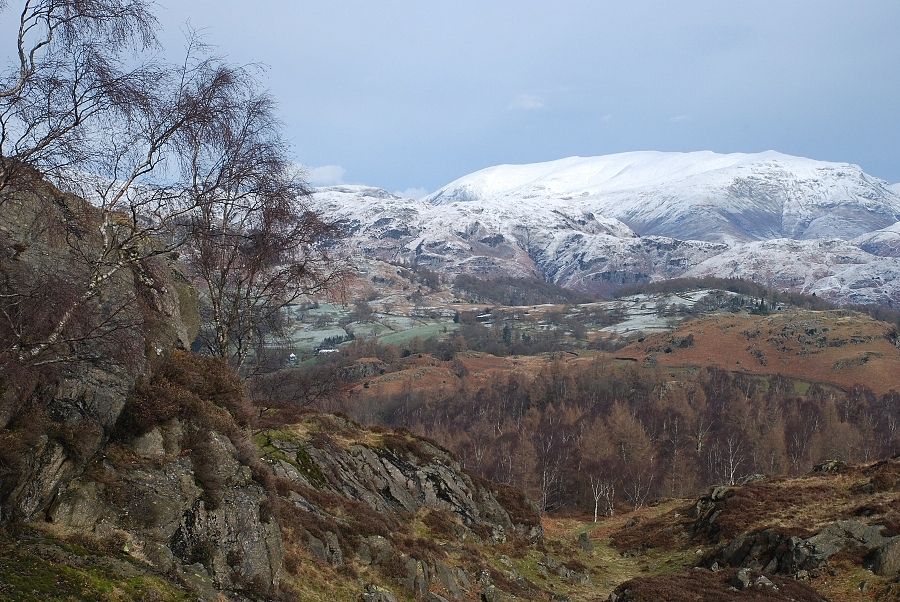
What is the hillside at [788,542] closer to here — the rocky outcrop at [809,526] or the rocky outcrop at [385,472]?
the rocky outcrop at [809,526]

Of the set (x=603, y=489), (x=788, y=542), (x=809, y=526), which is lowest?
(x=603, y=489)

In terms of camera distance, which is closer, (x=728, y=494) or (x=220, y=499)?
(x=220, y=499)

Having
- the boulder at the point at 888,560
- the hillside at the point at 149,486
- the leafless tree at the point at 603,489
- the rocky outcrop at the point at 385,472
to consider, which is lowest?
the leafless tree at the point at 603,489

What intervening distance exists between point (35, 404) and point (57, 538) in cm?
236

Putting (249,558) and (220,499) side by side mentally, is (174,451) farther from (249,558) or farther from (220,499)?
(249,558)

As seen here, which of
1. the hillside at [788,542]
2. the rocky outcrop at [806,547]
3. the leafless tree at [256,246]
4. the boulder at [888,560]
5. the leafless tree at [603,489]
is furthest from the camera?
the leafless tree at [603,489]

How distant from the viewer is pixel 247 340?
21.9m

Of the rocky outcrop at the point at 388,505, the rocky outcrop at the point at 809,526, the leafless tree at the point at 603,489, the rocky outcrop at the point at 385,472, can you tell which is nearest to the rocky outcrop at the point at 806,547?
the rocky outcrop at the point at 809,526

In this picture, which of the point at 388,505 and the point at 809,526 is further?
the point at 809,526

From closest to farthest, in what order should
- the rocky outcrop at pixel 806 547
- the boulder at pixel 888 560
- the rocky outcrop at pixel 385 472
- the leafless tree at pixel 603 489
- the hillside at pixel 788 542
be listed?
the hillside at pixel 788 542 → the boulder at pixel 888 560 → the rocky outcrop at pixel 385 472 → the rocky outcrop at pixel 806 547 → the leafless tree at pixel 603 489

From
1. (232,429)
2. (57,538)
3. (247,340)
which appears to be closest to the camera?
(57,538)

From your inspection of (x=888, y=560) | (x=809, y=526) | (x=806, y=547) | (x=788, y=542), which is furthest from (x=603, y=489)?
(x=888, y=560)

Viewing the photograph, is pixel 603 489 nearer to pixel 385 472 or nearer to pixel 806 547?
pixel 806 547

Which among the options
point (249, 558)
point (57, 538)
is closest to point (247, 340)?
point (249, 558)
